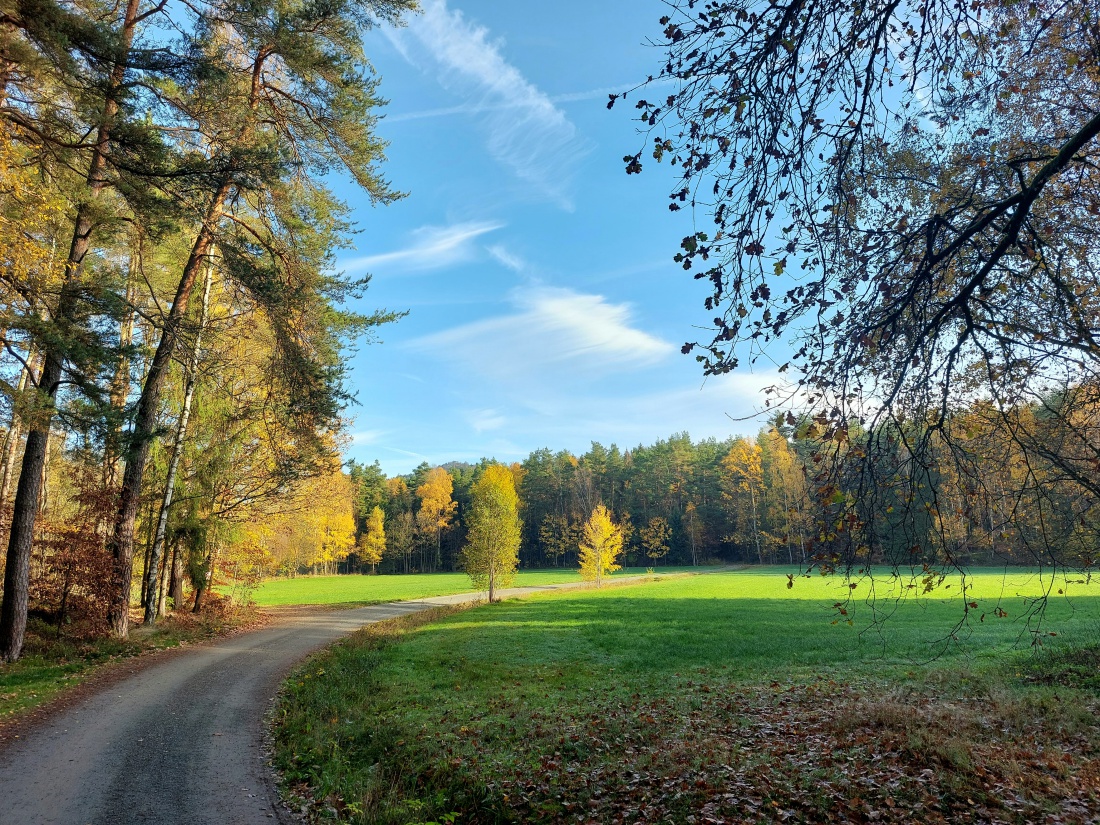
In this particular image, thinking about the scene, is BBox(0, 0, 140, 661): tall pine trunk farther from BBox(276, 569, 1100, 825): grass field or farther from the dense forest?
BBox(276, 569, 1100, 825): grass field

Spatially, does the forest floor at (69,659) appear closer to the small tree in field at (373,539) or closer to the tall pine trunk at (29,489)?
the tall pine trunk at (29,489)

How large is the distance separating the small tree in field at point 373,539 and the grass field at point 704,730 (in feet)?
223

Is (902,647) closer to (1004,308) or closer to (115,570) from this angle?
(1004,308)

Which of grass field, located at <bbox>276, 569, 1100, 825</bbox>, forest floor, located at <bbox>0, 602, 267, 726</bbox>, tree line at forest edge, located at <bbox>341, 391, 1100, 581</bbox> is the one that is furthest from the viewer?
tree line at forest edge, located at <bbox>341, 391, 1100, 581</bbox>

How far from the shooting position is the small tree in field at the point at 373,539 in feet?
265

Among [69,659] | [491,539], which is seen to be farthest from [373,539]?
[69,659]

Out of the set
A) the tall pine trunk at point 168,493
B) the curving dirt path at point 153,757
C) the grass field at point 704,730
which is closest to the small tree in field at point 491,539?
the grass field at point 704,730

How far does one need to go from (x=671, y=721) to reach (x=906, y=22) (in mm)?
9115

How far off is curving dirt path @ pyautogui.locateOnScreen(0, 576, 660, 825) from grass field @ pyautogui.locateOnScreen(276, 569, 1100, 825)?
0.63m

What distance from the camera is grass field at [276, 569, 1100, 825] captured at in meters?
5.81

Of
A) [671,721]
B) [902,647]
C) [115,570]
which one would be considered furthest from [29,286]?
[902,647]

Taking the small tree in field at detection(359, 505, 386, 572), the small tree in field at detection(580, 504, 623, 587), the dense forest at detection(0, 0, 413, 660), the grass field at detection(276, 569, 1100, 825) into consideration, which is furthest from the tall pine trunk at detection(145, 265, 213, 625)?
the small tree in field at detection(359, 505, 386, 572)

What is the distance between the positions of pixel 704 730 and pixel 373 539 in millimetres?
78243

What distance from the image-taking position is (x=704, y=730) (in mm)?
8445
